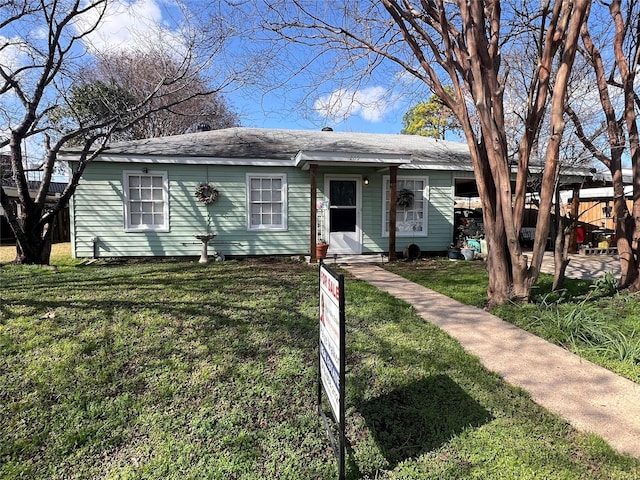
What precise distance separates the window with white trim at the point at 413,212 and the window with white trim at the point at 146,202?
5.69m

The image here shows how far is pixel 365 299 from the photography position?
511 cm

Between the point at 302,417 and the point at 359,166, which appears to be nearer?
the point at 302,417

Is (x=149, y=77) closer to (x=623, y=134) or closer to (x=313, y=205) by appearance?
(x=313, y=205)

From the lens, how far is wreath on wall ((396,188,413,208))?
10.0m

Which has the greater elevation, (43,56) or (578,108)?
(43,56)

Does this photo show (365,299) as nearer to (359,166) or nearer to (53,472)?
(53,472)

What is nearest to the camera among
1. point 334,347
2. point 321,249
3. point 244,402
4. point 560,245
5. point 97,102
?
point 334,347

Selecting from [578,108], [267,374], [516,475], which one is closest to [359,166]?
[578,108]

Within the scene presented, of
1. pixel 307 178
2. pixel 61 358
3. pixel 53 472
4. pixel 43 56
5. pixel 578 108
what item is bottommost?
pixel 53 472

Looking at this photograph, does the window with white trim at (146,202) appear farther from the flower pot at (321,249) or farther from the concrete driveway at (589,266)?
the concrete driveway at (589,266)

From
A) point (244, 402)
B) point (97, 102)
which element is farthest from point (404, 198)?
point (97, 102)

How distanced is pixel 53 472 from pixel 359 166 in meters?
8.56

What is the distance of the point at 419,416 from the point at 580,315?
277 centimetres

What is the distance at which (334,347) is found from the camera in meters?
2.00
